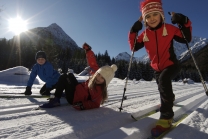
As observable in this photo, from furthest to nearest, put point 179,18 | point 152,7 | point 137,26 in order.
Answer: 1. point 137,26
2. point 152,7
3. point 179,18

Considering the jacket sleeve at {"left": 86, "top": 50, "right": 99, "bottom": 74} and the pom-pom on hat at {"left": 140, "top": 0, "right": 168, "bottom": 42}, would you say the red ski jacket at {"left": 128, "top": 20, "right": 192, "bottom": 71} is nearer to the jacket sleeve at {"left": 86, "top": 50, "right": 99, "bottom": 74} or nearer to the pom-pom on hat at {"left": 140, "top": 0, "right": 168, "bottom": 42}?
the pom-pom on hat at {"left": 140, "top": 0, "right": 168, "bottom": 42}

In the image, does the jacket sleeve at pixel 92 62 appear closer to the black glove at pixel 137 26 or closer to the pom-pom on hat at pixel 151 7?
the black glove at pixel 137 26

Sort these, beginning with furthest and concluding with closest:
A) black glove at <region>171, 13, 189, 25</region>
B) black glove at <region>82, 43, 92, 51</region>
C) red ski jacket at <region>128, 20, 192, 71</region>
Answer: black glove at <region>82, 43, 92, 51</region> → red ski jacket at <region>128, 20, 192, 71</region> → black glove at <region>171, 13, 189, 25</region>

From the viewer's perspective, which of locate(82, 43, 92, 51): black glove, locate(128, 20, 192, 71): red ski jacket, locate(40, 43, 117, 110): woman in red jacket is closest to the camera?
locate(128, 20, 192, 71): red ski jacket

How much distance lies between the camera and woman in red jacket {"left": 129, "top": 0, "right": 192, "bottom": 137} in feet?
7.71

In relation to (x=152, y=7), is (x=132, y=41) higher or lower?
lower

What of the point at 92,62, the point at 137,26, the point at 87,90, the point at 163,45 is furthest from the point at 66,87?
the point at 163,45

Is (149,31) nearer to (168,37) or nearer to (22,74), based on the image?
(168,37)

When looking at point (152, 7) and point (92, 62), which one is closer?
point (152, 7)

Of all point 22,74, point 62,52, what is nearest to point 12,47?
point 62,52

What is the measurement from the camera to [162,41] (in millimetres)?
2771

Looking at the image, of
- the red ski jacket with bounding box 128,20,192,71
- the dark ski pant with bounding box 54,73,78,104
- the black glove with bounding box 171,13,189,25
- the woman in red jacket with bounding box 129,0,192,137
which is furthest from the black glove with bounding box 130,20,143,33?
the dark ski pant with bounding box 54,73,78,104

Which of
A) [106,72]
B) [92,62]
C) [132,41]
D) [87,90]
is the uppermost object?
[132,41]

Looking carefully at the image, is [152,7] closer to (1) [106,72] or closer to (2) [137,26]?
(2) [137,26]
